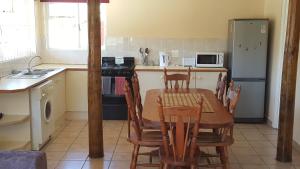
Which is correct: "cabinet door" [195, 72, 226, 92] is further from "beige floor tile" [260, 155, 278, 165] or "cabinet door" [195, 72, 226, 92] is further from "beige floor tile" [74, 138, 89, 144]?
"beige floor tile" [74, 138, 89, 144]

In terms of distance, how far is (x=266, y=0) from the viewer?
18.6 ft

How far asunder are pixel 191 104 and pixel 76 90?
8.77 ft

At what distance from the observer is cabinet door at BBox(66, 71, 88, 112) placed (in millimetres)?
5523

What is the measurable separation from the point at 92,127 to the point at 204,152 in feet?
4.37

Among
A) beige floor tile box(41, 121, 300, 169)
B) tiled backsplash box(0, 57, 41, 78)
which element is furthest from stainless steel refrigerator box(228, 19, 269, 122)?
tiled backsplash box(0, 57, 41, 78)

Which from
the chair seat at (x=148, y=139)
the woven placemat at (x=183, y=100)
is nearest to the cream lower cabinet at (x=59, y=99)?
the woven placemat at (x=183, y=100)

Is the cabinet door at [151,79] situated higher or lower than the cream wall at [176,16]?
lower

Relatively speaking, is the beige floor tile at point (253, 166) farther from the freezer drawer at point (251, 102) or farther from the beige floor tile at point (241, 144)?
the freezer drawer at point (251, 102)

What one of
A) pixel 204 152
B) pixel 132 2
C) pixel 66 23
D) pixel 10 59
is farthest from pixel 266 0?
pixel 10 59

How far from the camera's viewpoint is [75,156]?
4098mm

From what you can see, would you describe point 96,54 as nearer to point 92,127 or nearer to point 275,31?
point 92,127

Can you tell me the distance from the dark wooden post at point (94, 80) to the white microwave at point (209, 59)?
2.21 metres

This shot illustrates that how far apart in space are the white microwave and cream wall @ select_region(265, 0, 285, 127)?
74 centimetres

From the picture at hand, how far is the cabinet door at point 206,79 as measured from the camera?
17.9 feet
